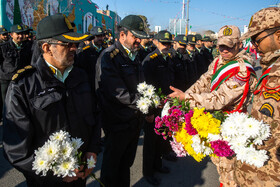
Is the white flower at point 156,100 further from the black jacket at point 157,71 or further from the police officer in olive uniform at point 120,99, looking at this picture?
the black jacket at point 157,71

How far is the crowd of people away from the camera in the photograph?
5.65 feet

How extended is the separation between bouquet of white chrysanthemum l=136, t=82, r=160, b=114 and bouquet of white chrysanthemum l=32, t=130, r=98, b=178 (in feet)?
4.06

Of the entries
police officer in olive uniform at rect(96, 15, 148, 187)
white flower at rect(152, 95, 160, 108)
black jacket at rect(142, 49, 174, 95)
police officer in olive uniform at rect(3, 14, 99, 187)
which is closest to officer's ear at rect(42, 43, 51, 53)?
police officer in olive uniform at rect(3, 14, 99, 187)

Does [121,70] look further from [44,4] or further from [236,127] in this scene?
[44,4]

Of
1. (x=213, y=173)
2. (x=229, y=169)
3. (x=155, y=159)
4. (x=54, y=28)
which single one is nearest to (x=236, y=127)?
(x=229, y=169)

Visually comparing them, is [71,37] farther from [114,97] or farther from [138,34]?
[138,34]

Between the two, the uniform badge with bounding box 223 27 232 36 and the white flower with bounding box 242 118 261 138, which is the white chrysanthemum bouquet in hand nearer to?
the white flower with bounding box 242 118 261 138

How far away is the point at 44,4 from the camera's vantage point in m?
13.7

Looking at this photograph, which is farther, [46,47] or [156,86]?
[156,86]

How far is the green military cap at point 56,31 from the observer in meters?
1.91

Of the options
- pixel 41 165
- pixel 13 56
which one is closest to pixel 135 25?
pixel 41 165

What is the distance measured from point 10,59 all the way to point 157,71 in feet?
14.4

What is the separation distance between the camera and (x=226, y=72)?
252cm

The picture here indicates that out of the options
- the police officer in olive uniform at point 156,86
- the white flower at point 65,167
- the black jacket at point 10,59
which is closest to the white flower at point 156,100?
the police officer in olive uniform at point 156,86
